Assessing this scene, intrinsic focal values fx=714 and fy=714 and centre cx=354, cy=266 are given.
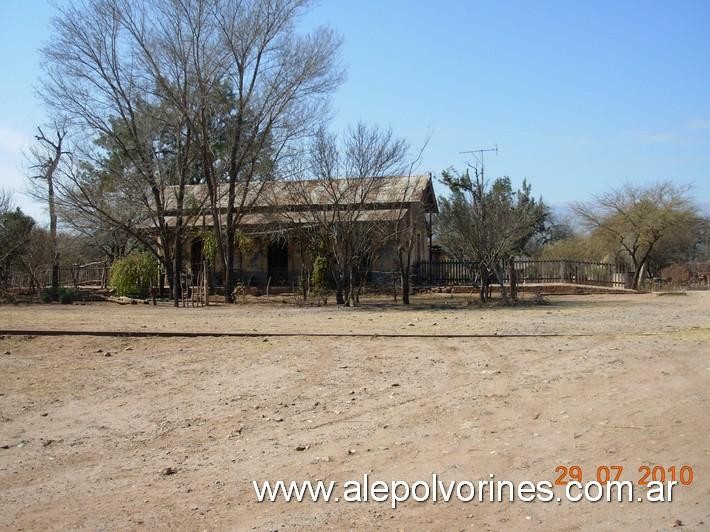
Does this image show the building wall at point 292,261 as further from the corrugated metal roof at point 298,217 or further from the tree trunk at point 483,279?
the tree trunk at point 483,279

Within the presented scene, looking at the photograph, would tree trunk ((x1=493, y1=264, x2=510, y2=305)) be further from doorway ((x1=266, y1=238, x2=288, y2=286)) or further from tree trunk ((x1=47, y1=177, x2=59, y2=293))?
tree trunk ((x1=47, y1=177, x2=59, y2=293))

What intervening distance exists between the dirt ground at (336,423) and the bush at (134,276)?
54.4 ft

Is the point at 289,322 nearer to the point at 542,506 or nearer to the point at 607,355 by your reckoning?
the point at 607,355

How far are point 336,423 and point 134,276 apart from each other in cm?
2434

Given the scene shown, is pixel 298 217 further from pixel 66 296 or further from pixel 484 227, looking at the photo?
pixel 66 296

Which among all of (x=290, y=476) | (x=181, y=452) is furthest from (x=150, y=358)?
(x=290, y=476)

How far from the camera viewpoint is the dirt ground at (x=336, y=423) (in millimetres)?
5230

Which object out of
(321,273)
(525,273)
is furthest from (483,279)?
(525,273)

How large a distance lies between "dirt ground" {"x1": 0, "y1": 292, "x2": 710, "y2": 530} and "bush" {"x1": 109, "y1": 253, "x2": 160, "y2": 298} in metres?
16.6

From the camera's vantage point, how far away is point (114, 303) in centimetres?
2880

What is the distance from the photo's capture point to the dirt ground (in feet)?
17.2

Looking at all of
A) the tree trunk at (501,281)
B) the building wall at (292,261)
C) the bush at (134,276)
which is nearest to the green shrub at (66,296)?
the bush at (134,276)

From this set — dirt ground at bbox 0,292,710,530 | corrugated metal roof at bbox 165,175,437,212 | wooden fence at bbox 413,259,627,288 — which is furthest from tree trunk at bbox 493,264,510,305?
dirt ground at bbox 0,292,710,530

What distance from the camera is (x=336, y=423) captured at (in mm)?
7586
